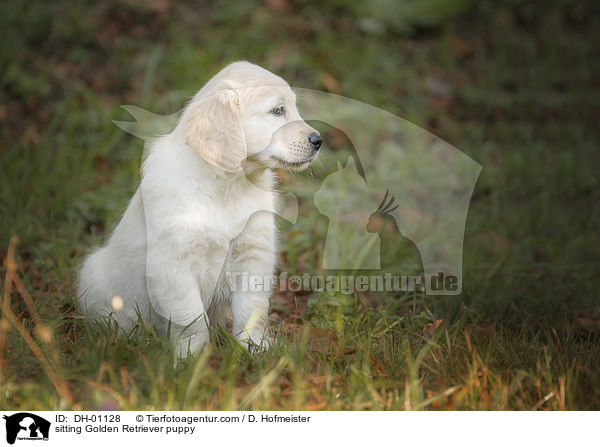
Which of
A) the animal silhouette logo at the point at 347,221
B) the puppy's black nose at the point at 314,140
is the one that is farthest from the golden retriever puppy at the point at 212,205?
the animal silhouette logo at the point at 347,221

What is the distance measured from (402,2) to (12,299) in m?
5.65

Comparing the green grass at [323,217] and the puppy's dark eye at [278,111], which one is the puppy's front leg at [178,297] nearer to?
the green grass at [323,217]

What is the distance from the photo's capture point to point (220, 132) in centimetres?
271

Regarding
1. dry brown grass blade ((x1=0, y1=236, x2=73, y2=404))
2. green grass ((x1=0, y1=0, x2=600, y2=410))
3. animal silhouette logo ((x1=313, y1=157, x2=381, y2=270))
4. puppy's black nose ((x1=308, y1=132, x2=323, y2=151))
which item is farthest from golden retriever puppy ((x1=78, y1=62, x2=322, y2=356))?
animal silhouette logo ((x1=313, y1=157, x2=381, y2=270))

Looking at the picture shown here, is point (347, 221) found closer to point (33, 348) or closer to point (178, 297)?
point (178, 297)

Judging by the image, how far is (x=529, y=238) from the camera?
450cm

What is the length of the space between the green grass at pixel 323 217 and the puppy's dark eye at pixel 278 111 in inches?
40.3
